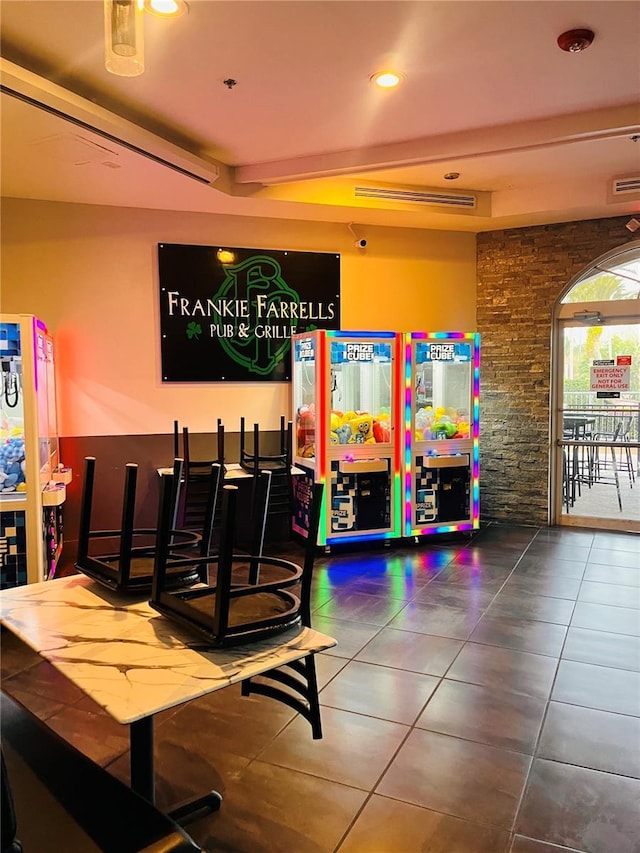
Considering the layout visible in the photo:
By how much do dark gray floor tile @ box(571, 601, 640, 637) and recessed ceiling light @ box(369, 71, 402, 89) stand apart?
10.8 feet

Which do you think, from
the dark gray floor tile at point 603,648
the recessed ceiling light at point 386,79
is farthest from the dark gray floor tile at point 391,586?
the recessed ceiling light at point 386,79

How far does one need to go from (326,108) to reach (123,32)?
7.24 feet

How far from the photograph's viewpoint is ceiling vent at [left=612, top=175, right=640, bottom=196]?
5.15 metres

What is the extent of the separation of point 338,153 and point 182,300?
1.87 m

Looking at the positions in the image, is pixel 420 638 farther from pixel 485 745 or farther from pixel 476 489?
pixel 476 489

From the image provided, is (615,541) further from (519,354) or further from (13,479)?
(13,479)

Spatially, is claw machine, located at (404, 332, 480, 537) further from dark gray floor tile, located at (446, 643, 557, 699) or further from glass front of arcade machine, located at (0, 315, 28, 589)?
glass front of arcade machine, located at (0, 315, 28, 589)

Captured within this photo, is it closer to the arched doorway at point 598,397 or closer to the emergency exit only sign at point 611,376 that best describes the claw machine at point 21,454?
the arched doorway at point 598,397

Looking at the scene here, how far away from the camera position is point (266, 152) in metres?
4.51

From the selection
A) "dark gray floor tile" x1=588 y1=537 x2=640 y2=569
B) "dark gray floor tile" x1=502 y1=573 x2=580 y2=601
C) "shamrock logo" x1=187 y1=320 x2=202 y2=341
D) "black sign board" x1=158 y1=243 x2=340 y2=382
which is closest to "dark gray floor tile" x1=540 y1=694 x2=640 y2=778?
"dark gray floor tile" x1=502 y1=573 x2=580 y2=601

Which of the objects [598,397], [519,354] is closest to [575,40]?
[519,354]

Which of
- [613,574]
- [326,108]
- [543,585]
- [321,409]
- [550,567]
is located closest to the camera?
[326,108]

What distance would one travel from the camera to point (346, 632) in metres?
3.69

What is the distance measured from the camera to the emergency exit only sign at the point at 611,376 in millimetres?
5973
